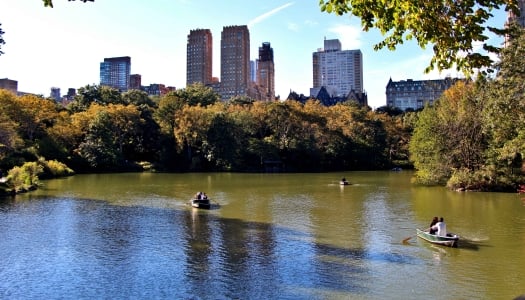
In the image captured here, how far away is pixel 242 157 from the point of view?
6488cm

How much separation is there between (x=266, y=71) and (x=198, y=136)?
134 m

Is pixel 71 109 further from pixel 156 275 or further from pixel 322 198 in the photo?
pixel 156 275

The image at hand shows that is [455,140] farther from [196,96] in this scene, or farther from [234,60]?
[234,60]

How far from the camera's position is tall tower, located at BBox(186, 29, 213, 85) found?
177250 mm

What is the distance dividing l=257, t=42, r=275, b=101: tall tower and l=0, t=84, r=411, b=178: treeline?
391 feet

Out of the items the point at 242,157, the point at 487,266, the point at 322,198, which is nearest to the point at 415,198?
the point at 322,198

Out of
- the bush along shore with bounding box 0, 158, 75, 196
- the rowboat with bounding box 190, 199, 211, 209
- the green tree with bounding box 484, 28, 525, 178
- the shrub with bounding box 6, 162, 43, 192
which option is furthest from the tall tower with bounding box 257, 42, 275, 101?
the rowboat with bounding box 190, 199, 211, 209

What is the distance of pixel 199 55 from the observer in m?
178

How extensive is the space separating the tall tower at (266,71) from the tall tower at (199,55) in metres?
23.0

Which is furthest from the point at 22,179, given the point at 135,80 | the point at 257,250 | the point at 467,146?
the point at 135,80

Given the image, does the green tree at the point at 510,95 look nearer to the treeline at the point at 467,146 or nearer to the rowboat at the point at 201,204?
the treeline at the point at 467,146

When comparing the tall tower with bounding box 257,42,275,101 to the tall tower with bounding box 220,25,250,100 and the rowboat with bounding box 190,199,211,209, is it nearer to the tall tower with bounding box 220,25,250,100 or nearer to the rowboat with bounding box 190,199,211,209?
the tall tower with bounding box 220,25,250,100

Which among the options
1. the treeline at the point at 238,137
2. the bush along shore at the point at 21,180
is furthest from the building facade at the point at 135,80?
the bush along shore at the point at 21,180

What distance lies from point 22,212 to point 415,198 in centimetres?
2433
